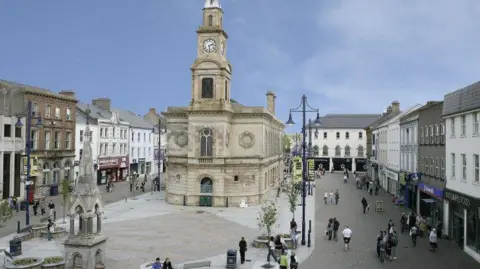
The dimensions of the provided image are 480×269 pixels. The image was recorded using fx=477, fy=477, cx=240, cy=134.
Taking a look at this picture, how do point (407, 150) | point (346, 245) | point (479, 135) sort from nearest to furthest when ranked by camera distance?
1. point (479, 135)
2. point (346, 245)
3. point (407, 150)

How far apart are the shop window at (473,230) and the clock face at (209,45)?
3001 centimetres

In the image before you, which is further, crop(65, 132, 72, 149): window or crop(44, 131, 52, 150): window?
crop(65, 132, 72, 149): window

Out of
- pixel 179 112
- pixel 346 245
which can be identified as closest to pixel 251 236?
pixel 346 245

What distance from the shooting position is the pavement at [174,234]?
84.3 ft

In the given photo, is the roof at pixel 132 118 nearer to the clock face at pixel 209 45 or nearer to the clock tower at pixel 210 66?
the clock tower at pixel 210 66

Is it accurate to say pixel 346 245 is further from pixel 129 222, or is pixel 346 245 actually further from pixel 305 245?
pixel 129 222

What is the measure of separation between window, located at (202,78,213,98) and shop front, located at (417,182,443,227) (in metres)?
21.7

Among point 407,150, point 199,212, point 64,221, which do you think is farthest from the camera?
point 407,150

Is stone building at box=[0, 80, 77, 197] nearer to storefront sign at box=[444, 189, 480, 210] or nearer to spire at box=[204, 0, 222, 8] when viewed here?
spire at box=[204, 0, 222, 8]

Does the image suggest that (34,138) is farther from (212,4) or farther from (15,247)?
(15,247)

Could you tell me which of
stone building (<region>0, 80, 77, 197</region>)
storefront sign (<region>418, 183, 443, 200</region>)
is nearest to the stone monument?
storefront sign (<region>418, 183, 443, 200</region>)

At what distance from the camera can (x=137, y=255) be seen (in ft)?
84.8

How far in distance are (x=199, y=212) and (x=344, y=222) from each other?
42.8 ft

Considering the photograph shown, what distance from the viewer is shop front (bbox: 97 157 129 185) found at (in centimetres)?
6731
